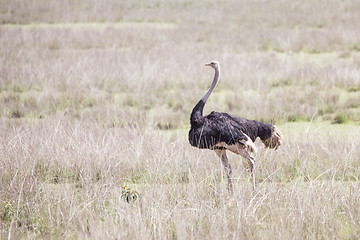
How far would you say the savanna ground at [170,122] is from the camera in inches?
178

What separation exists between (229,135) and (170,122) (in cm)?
401

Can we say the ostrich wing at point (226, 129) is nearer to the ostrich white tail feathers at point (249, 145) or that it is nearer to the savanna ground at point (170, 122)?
the ostrich white tail feathers at point (249, 145)

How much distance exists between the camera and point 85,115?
937 cm

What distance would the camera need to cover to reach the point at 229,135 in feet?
17.4

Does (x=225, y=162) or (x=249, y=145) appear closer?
(x=249, y=145)

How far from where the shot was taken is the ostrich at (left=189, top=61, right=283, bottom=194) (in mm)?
5320

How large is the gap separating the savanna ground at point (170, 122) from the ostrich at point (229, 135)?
32cm

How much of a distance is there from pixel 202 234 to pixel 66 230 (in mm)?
1092

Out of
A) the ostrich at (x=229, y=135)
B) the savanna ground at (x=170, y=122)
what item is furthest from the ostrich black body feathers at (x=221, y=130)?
the savanna ground at (x=170, y=122)

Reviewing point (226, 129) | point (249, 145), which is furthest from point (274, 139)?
point (226, 129)

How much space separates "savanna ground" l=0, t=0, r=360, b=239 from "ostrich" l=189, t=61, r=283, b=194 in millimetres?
320

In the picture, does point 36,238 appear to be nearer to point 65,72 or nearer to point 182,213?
point 182,213

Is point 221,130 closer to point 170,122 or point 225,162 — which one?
point 225,162

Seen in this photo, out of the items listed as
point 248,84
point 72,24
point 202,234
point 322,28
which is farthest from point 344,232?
point 72,24
